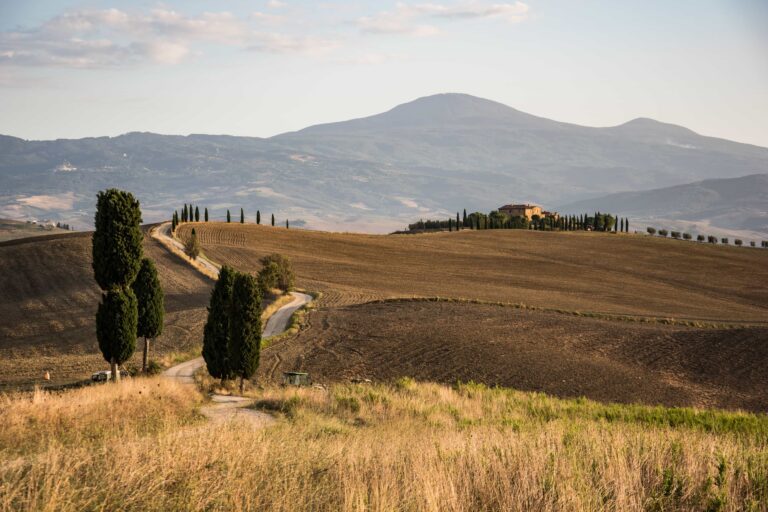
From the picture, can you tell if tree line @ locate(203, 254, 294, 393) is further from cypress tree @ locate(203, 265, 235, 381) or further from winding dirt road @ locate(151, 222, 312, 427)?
→ winding dirt road @ locate(151, 222, 312, 427)

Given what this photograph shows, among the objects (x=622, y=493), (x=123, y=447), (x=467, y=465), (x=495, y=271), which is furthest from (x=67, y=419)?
(x=495, y=271)

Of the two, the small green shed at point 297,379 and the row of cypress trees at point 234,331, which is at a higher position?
the row of cypress trees at point 234,331

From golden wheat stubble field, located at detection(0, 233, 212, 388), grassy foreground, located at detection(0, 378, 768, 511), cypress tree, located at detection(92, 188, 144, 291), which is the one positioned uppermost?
cypress tree, located at detection(92, 188, 144, 291)

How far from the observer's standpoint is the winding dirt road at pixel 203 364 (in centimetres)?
2225

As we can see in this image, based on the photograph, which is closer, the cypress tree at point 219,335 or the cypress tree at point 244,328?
the cypress tree at point 244,328

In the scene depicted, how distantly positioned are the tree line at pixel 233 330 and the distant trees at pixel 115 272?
4.01 meters

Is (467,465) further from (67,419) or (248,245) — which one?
(248,245)

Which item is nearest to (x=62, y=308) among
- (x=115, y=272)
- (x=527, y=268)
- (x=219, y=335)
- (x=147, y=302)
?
(x=147, y=302)

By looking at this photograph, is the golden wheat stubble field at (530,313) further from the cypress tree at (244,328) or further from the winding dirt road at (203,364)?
the cypress tree at (244,328)

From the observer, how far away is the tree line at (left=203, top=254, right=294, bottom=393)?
1425 inches

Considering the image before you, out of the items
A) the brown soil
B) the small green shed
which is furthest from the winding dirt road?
the small green shed

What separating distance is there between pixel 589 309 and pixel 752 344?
86.3 feet

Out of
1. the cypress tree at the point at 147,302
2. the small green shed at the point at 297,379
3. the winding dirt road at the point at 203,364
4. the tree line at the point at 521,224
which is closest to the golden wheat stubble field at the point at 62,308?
the cypress tree at the point at 147,302

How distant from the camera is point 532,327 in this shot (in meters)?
56.5
